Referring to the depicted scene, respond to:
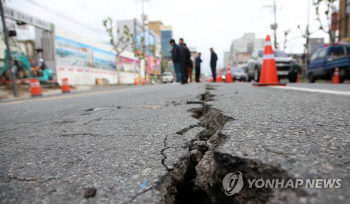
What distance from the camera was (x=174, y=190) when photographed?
88 cm

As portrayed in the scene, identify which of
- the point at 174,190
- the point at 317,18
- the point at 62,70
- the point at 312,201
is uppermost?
the point at 317,18

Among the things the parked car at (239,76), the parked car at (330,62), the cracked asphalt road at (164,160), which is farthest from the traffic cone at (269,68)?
the parked car at (239,76)

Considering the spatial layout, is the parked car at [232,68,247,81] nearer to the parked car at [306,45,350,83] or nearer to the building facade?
the parked car at [306,45,350,83]

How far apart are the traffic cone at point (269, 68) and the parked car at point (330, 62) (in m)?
4.85

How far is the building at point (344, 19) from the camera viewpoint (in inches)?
739

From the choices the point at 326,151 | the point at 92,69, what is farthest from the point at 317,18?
the point at 326,151

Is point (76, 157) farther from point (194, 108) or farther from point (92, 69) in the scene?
point (92, 69)

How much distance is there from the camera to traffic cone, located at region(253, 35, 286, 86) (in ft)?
16.3

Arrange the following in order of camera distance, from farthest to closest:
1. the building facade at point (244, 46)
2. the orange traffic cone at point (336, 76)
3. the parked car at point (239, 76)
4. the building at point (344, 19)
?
the building facade at point (244, 46), the building at point (344, 19), the parked car at point (239, 76), the orange traffic cone at point (336, 76)

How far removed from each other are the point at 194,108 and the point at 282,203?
1817 millimetres

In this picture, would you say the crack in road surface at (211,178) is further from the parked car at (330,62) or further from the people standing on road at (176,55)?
the parked car at (330,62)

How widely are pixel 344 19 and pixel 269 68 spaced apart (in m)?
19.8

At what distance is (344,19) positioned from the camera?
19.0 metres

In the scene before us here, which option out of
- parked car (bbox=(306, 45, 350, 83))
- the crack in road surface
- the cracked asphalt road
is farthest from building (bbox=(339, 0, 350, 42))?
the crack in road surface
